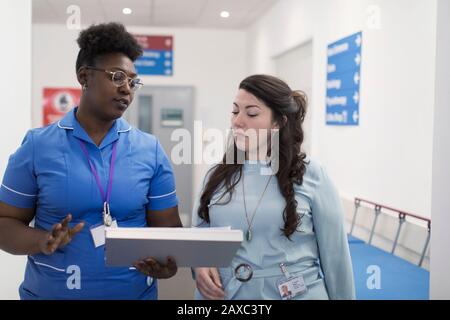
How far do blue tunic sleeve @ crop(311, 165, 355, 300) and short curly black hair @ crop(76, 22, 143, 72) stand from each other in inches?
19.1

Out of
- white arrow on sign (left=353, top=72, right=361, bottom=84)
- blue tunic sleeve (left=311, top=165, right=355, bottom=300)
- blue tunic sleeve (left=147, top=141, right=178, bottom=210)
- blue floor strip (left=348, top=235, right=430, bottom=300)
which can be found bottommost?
blue floor strip (left=348, top=235, right=430, bottom=300)

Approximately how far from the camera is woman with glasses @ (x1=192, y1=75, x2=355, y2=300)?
105cm

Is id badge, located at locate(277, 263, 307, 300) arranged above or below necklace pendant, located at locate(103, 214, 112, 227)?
→ below

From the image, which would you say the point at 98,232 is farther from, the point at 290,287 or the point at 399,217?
the point at 399,217

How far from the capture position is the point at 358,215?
2.43 metres

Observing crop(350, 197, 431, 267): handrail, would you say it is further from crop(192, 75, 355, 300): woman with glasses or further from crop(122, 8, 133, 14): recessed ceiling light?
crop(122, 8, 133, 14): recessed ceiling light

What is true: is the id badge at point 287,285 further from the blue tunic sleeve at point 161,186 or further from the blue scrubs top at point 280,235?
the blue tunic sleeve at point 161,186

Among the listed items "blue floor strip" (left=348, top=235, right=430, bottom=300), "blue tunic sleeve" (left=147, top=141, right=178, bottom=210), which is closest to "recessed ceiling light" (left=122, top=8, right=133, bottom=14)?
"blue tunic sleeve" (left=147, top=141, right=178, bottom=210)

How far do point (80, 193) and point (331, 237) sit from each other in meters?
0.54

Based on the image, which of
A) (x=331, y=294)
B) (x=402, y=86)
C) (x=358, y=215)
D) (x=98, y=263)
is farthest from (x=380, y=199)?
(x=98, y=263)

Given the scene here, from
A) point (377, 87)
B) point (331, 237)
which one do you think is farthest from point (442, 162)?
point (377, 87)

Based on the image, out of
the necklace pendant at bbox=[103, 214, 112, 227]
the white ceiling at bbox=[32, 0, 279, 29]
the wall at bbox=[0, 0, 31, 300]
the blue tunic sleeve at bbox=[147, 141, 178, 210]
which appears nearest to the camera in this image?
the necklace pendant at bbox=[103, 214, 112, 227]

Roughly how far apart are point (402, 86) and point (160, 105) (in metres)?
1.00

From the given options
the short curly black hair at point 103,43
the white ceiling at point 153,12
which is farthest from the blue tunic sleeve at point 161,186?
the white ceiling at point 153,12
